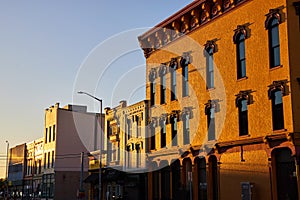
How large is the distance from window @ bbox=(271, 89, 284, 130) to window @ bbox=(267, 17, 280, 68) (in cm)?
164

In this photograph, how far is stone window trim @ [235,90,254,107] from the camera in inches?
1118

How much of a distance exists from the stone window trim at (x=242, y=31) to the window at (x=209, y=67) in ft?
8.96

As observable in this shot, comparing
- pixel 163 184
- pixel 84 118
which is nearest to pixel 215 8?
pixel 163 184

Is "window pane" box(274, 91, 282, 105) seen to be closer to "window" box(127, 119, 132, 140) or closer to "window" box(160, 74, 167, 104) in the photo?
"window" box(160, 74, 167, 104)

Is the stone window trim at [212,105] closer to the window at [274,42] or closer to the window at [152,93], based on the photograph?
the window at [274,42]

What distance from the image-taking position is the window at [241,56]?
29.6 metres

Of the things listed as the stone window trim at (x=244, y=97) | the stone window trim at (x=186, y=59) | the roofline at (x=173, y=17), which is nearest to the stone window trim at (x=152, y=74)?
the roofline at (x=173, y=17)

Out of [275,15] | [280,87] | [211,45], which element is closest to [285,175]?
[280,87]

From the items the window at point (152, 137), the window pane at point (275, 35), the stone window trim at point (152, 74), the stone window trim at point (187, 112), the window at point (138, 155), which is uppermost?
the stone window trim at point (152, 74)

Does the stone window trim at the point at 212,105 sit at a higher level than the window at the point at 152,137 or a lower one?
higher

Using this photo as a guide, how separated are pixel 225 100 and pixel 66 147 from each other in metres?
41.3

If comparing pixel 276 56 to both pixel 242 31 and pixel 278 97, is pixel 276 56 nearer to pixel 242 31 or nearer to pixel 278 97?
pixel 278 97

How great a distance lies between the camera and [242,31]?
96.7 ft

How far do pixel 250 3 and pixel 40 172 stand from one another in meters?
51.9
